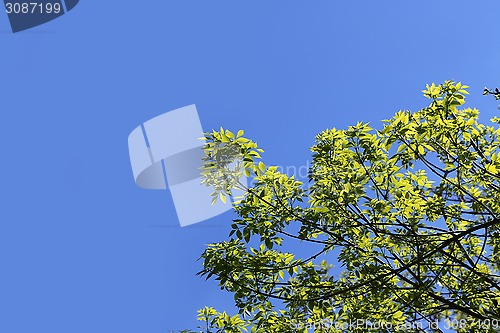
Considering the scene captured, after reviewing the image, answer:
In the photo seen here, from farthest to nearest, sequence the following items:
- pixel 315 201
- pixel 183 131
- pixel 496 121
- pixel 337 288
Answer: pixel 183 131 → pixel 496 121 → pixel 337 288 → pixel 315 201

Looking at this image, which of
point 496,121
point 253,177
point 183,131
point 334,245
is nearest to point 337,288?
point 334,245

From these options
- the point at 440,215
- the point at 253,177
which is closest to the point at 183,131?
the point at 253,177

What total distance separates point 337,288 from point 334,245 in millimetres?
1163

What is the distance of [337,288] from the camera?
32.8 feet

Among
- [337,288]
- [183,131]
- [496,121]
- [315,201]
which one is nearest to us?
[315,201]

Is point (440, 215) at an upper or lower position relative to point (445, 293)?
upper

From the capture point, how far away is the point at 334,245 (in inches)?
364

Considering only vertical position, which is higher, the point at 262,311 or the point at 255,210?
the point at 255,210

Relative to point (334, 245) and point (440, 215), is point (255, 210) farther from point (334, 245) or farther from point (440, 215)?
point (440, 215)

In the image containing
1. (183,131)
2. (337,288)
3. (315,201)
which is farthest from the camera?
(183,131)

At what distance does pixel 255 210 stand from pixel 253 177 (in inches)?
21.6

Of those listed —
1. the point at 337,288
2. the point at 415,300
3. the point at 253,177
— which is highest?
the point at 253,177

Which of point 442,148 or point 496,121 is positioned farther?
point 496,121

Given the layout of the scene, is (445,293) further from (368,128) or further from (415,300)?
(368,128)
